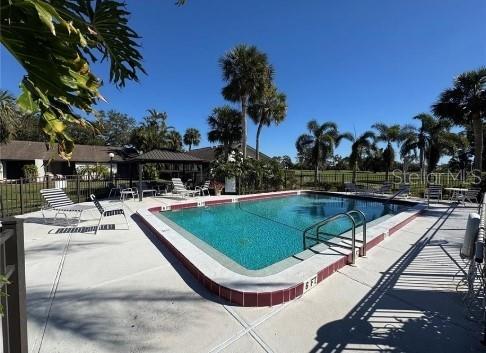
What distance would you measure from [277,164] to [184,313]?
51.1 feet

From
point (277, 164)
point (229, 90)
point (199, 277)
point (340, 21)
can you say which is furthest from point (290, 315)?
point (229, 90)

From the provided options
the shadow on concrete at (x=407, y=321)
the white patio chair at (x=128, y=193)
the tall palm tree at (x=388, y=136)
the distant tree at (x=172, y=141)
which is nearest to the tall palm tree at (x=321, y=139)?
the tall palm tree at (x=388, y=136)

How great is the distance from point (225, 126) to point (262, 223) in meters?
15.1

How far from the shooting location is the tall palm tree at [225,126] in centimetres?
2350

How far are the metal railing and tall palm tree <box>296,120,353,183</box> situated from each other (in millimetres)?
20614

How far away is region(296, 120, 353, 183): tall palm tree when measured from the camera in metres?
21.7

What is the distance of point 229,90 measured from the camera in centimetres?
1827

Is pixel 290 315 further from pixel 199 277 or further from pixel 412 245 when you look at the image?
pixel 412 245

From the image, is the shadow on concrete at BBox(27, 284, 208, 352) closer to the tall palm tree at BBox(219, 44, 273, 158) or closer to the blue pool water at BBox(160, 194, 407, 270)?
the blue pool water at BBox(160, 194, 407, 270)

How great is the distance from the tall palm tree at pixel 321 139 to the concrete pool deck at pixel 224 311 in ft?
55.0

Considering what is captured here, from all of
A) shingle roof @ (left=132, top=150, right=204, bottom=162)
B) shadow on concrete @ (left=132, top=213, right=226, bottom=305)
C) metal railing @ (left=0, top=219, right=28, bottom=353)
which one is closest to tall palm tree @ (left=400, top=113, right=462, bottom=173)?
shingle roof @ (left=132, top=150, right=204, bottom=162)

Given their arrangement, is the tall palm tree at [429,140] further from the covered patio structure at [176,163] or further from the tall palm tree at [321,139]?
the covered patio structure at [176,163]

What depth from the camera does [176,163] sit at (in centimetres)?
1738

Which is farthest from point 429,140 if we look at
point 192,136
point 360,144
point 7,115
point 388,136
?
point 192,136
